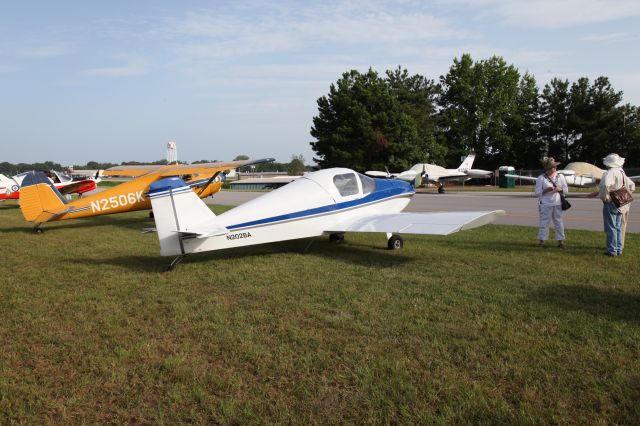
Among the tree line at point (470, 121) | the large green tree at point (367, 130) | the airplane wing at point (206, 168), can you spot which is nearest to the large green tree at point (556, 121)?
the tree line at point (470, 121)

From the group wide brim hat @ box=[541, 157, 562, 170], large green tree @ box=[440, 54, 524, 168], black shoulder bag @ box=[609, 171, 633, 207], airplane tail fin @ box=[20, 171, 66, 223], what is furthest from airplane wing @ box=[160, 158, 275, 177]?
large green tree @ box=[440, 54, 524, 168]

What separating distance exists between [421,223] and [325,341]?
4034 mm

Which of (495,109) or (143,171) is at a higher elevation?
(495,109)

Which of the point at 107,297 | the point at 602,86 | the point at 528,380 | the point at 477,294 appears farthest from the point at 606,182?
the point at 602,86

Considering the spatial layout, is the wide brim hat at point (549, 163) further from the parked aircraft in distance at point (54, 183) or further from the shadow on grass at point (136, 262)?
the parked aircraft in distance at point (54, 183)

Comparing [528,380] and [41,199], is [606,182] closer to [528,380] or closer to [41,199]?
[528,380]

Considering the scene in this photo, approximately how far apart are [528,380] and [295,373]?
67.6 inches

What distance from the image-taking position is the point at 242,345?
4.13 metres

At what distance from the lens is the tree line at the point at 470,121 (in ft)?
153

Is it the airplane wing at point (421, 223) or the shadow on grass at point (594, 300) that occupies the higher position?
the airplane wing at point (421, 223)

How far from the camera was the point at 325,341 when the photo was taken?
420 centimetres

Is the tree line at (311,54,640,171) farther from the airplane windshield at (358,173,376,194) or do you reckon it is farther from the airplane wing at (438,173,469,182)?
the airplane windshield at (358,173,376,194)

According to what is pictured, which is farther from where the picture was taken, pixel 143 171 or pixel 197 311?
pixel 143 171

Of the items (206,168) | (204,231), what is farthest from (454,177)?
(204,231)
